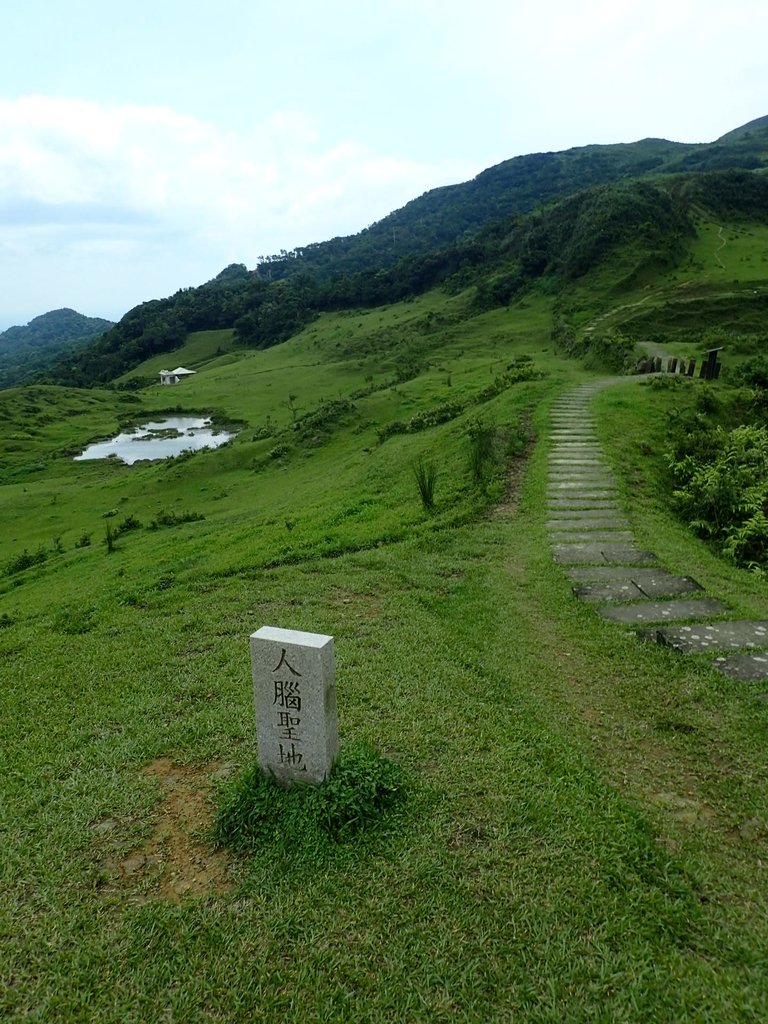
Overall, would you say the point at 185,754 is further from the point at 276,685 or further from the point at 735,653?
the point at 735,653

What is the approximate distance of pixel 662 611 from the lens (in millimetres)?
7168

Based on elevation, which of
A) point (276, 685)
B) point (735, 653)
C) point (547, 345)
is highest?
point (547, 345)

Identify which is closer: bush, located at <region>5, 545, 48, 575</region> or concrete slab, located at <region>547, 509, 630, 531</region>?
concrete slab, located at <region>547, 509, 630, 531</region>

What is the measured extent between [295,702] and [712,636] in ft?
15.3

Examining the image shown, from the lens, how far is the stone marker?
4.38 metres

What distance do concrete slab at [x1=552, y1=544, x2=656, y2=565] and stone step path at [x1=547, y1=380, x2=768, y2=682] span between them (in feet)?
0.05

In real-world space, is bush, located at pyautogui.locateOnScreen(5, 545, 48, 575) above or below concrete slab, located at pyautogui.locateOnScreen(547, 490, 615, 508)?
below

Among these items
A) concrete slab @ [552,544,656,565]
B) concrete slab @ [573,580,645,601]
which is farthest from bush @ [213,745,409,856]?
concrete slab @ [552,544,656,565]

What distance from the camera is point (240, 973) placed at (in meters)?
3.48

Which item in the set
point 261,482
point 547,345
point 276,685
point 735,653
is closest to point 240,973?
point 276,685

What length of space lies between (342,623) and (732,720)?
4334 mm

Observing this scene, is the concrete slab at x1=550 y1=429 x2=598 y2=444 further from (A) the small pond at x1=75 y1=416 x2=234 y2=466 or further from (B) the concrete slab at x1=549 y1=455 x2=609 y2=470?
(A) the small pond at x1=75 y1=416 x2=234 y2=466

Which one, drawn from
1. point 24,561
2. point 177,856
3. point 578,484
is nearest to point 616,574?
point 578,484

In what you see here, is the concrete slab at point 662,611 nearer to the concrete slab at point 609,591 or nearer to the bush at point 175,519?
the concrete slab at point 609,591
